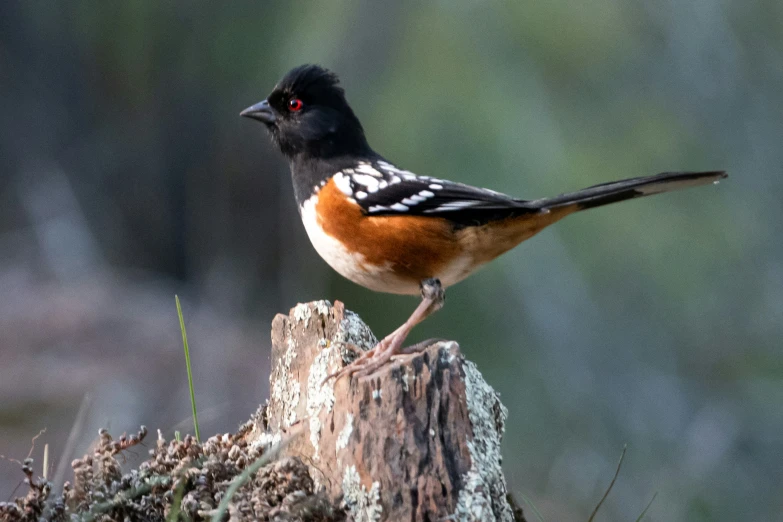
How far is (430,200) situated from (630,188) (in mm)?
590

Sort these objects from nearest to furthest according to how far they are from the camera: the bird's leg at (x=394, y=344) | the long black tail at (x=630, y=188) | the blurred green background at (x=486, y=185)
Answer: the bird's leg at (x=394, y=344)
the long black tail at (x=630, y=188)
the blurred green background at (x=486, y=185)

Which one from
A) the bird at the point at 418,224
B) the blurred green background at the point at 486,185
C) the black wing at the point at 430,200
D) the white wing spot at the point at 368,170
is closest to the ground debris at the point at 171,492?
the bird at the point at 418,224

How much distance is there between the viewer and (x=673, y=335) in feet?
20.2

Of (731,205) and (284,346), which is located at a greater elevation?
(284,346)

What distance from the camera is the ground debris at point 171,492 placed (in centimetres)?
170

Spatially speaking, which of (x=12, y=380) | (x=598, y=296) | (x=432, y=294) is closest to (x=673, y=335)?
(x=598, y=296)

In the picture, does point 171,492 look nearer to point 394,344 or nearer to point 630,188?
point 394,344

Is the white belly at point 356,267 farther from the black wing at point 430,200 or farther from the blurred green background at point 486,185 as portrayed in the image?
the blurred green background at point 486,185

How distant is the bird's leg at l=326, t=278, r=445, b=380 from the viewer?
1.87 meters

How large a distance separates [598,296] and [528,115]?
1553 millimetres

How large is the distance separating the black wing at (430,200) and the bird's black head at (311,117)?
29 cm

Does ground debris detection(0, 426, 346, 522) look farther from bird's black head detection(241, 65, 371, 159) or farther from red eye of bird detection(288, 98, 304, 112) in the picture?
red eye of bird detection(288, 98, 304, 112)

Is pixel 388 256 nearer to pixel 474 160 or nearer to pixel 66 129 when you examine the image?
pixel 474 160

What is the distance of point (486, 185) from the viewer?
18.6 ft
